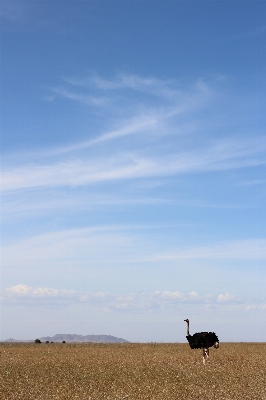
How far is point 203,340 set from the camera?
32281 millimetres

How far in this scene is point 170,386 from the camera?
19688 mm

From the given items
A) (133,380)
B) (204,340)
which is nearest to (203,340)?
(204,340)

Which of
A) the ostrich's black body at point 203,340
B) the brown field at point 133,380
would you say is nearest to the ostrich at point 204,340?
the ostrich's black body at point 203,340

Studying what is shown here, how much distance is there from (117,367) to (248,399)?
1090cm

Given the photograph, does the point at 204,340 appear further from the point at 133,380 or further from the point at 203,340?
the point at 133,380

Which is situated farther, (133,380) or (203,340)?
(203,340)

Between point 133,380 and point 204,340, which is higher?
point 204,340

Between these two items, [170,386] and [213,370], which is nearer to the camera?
[170,386]

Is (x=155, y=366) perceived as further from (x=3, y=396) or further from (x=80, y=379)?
(x=3, y=396)

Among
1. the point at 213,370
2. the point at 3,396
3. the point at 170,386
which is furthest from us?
the point at 213,370

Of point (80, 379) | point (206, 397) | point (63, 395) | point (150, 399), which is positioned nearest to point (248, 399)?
point (206, 397)

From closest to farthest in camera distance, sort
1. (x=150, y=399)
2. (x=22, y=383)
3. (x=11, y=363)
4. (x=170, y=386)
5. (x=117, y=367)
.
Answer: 1. (x=150, y=399)
2. (x=170, y=386)
3. (x=22, y=383)
4. (x=117, y=367)
5. (x=11, y=363)

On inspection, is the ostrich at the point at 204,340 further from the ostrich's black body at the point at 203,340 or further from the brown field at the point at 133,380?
the brown field at the point at 133,380

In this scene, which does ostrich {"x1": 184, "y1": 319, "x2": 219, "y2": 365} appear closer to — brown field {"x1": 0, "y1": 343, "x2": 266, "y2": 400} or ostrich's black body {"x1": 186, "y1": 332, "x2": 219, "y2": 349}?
ostrich's black body {"x1": 186, "y1": 332, "x2": 219, "y2": 349}
